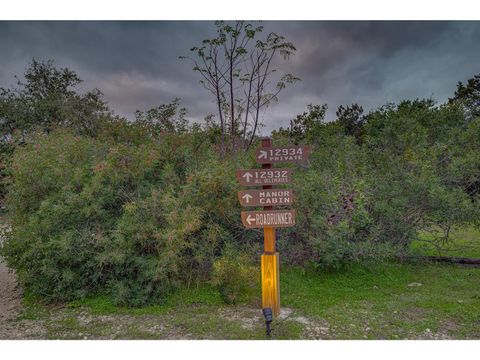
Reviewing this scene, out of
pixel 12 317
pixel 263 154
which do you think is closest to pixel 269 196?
pixel 263 154

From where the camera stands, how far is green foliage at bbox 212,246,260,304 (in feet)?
15.4

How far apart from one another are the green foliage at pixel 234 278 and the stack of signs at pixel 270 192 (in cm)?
95

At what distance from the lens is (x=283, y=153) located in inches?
161

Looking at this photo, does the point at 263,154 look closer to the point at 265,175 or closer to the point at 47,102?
the point at 265,175

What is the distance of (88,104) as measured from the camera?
61.6ft

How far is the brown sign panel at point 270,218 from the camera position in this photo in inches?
160

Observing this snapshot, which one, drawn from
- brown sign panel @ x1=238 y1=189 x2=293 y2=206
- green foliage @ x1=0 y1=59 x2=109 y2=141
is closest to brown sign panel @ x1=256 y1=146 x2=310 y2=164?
brown sign panel @ x1=238 y1=189 x2=293 y2=206

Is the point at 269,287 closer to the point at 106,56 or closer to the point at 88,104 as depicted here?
the point at 106,56

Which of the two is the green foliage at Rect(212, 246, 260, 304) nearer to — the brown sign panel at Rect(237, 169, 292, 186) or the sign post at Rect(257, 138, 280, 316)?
the sign post at Rect(257, 138, 280, 316)

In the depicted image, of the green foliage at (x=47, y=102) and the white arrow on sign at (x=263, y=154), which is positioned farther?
the green foliage at (x=47, y=102)

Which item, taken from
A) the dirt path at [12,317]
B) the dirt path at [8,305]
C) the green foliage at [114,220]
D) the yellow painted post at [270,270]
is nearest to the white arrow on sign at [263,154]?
the yellow painted post at [270,270]

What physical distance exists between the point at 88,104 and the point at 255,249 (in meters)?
16.5

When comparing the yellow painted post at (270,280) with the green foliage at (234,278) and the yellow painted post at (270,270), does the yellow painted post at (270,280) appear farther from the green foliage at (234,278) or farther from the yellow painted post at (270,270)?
the green foliage at (234,278)

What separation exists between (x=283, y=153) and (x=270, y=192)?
1.54 ft
